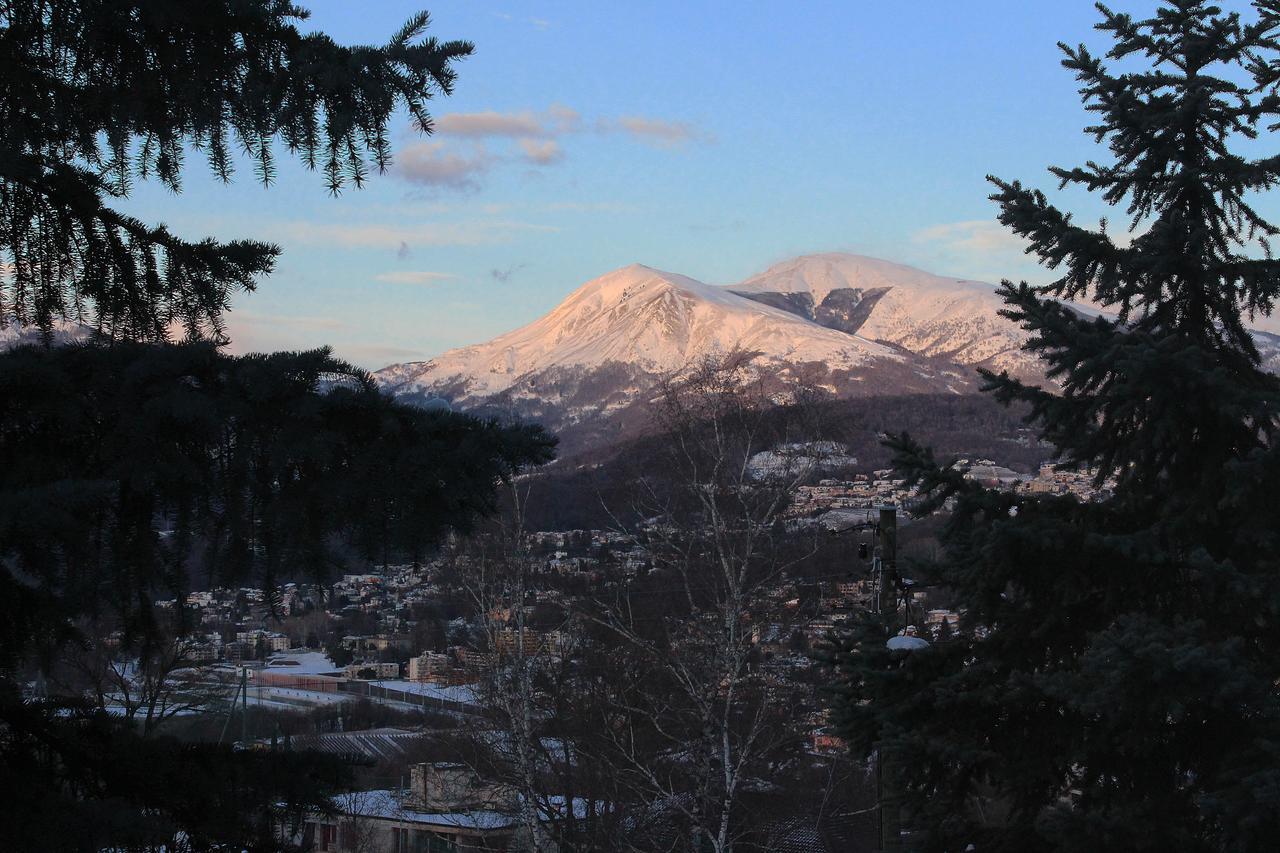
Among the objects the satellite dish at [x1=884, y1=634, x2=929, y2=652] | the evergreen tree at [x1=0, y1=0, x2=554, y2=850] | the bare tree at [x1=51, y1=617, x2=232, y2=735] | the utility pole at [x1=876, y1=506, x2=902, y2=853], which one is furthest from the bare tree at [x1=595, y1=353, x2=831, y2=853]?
the evergreen tree at [x1=0, y1=0, x2=554, y2=850]

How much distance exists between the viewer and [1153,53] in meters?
8.22

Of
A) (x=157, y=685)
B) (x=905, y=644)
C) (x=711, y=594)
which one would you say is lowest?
(x=157, y=685)

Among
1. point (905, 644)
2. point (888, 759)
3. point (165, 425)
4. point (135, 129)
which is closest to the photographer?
point (165, 425)

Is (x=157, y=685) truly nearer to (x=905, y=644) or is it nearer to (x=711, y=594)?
(x=711, y=594)

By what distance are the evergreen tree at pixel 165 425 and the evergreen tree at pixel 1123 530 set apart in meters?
4.63

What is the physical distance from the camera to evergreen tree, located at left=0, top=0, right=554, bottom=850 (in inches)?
116

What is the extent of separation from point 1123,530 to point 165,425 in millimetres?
6804

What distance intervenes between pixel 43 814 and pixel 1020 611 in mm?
6482

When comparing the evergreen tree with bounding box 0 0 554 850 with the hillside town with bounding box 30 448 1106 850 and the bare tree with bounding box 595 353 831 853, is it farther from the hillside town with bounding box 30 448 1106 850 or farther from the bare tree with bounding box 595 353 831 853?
the bare tree with bounding box 595 353 831 853

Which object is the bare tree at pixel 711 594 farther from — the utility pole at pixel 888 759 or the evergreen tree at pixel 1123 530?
the evergreen tree at pixel 1123 530

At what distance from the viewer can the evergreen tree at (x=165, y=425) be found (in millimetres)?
2939

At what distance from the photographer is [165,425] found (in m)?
2.91

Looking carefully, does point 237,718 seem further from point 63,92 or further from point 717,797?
point 63,92

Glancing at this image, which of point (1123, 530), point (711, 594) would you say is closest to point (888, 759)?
point (1123, 530)
